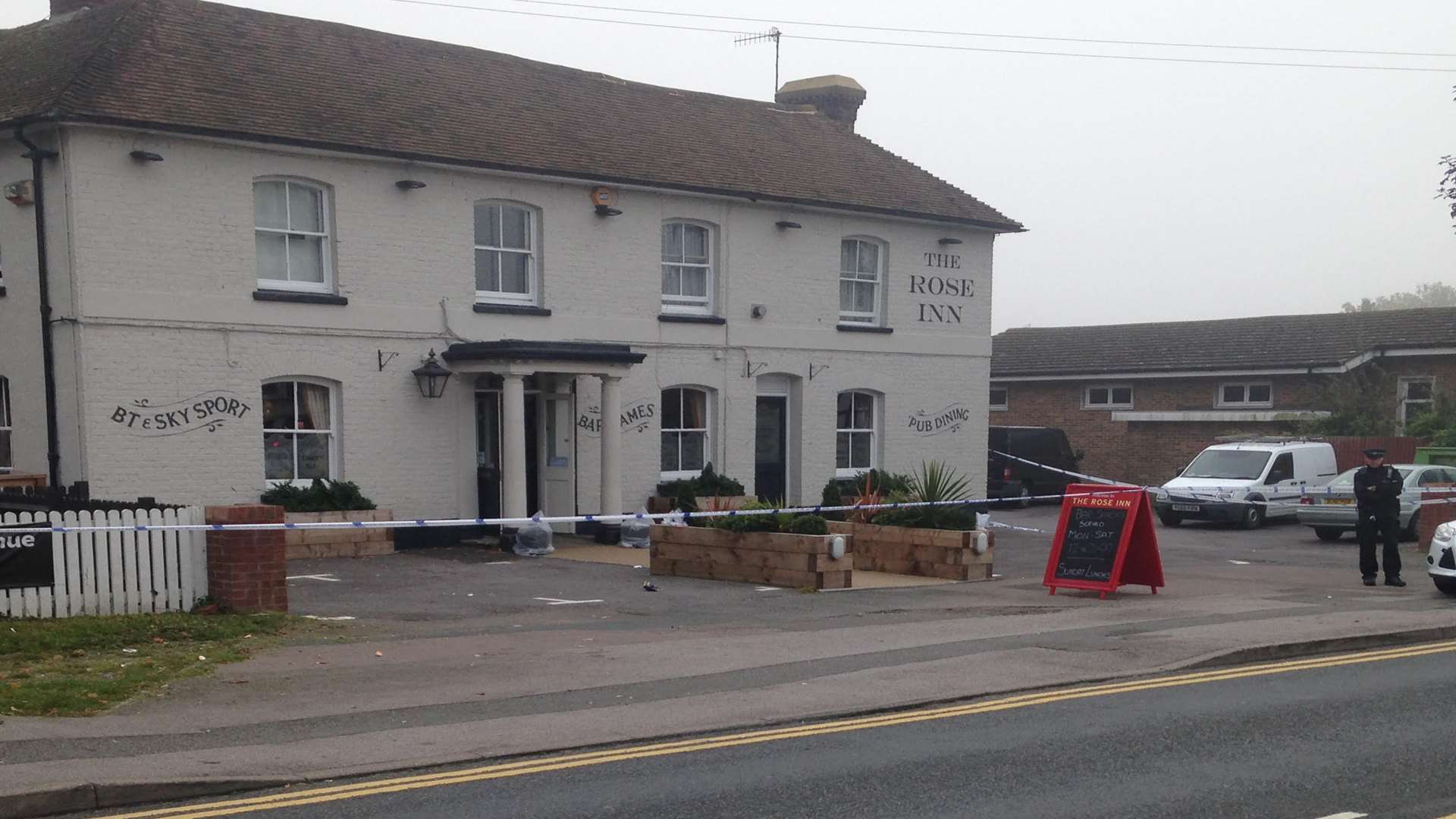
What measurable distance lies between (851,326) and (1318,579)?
964 centimetres

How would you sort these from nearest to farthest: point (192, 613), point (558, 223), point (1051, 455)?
point (192, 613)
point (558, 223)
point (1051, 455)

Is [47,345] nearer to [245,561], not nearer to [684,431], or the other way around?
[245,561]

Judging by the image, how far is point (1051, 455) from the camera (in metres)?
33.2

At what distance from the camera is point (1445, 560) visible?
15898 millimetres

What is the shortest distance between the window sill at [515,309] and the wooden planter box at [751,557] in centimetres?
505

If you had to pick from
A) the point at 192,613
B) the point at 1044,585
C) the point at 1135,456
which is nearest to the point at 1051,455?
the point at 1135,456

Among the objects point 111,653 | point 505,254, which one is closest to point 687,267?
point 505,254

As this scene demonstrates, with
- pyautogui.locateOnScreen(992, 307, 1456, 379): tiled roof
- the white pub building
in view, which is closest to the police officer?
the white pub building

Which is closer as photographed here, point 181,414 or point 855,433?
point 181,414

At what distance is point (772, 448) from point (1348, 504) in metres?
10.4

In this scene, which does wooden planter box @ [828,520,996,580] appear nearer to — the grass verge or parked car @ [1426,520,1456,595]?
parked car @ [1426,520,1456,595]

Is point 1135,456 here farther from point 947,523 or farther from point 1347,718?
point 1347,718

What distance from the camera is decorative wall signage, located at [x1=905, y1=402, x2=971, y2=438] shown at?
87.9ft

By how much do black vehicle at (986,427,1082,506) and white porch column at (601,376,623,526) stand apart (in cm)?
1290
